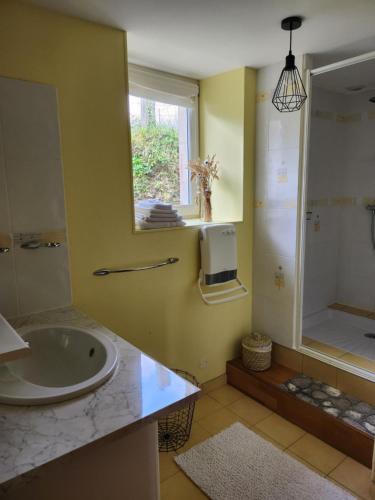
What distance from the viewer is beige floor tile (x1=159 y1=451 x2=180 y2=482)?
1697 mm

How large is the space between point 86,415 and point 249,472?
1212 millimetres

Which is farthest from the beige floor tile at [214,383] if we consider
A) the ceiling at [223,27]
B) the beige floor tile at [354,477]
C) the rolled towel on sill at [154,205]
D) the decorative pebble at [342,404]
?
the ceiling at [223,27]

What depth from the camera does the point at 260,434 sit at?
1950 mm

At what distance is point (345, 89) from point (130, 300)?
2.35 meters

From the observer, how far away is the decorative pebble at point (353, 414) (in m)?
1.82

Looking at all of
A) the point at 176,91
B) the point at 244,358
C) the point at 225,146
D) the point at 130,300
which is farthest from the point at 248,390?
the point at 176,91

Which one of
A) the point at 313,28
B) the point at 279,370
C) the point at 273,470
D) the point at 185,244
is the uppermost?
the point at 313,28

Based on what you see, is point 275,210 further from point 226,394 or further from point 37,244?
point 37,244

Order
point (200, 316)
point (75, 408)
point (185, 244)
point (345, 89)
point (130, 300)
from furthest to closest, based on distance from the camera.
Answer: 1. point (345, 89)
2. point (200, 316)
3. point (185, 244)
4. point (130, 300)
5. point (75, 408)

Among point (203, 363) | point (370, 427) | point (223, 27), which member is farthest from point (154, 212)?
point (370, 427)

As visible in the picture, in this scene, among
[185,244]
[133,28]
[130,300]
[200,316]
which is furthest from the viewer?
[200,316]

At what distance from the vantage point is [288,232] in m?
2.23

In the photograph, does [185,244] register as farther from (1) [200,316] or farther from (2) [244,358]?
(2) [244,358]

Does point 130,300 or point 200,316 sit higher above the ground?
point 130,300
